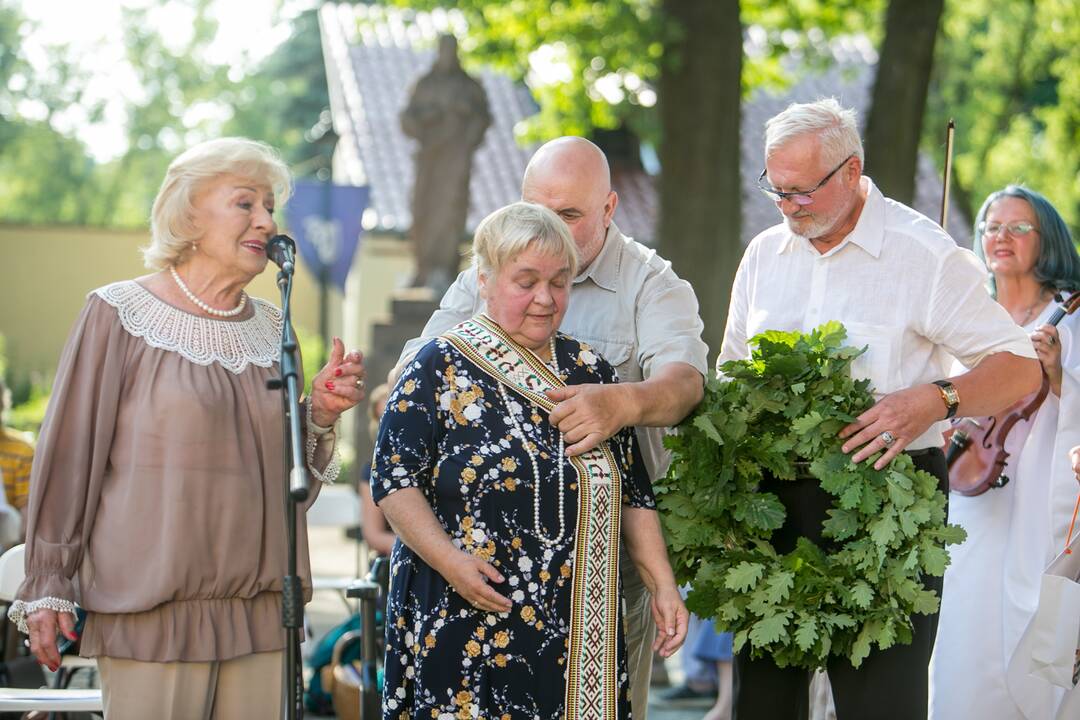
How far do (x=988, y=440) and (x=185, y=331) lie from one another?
10.0ft

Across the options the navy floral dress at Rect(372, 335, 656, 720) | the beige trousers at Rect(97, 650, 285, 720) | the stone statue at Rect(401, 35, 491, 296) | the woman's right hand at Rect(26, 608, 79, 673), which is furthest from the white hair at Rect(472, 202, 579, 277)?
the stone statue at Rect(401, 35, 491, 296)

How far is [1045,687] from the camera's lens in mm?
5105

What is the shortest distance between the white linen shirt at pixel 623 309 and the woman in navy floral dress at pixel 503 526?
1.82ft

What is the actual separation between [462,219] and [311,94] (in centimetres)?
2513

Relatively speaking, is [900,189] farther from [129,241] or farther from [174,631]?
[129,241]

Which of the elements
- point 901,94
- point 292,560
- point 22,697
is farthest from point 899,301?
point 901,94

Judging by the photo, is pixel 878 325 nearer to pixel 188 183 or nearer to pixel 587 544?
pixel 587 544

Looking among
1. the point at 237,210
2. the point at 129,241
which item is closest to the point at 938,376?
the point at 237,210

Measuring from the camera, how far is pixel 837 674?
4.15m

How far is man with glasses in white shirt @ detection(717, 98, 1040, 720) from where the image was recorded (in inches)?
160

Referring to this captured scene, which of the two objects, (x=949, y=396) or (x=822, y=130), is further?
(x=822, y=130)

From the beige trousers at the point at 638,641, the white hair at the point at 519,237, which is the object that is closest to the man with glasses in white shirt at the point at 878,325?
the beige trousers at the point at 638,641

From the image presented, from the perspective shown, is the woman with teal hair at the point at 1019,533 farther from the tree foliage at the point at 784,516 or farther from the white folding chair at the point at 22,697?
the white folding chair at the point at 22,697

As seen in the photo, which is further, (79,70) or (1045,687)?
(79,70)
